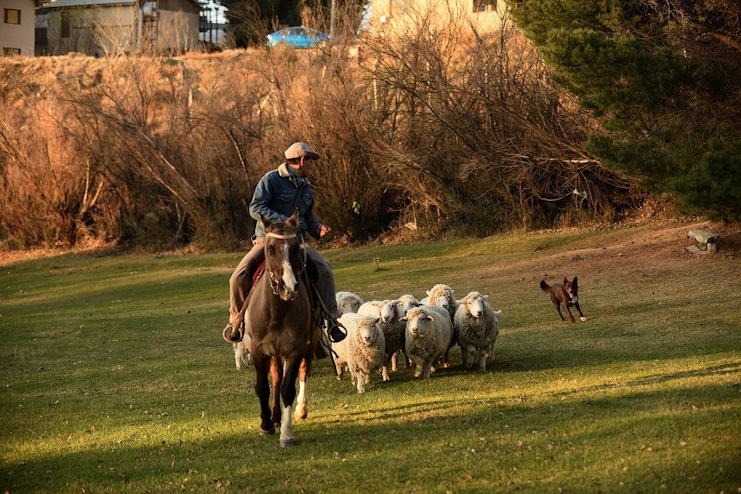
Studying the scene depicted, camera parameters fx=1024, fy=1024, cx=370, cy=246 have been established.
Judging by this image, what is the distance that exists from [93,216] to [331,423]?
3675 centimetres

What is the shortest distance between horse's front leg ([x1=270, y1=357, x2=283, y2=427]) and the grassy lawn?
0.93ft

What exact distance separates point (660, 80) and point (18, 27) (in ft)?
173

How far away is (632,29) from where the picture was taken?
68.9 feet

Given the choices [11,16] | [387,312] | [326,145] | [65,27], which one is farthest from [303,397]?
[65,27]

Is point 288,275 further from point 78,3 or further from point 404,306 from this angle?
point 78,3

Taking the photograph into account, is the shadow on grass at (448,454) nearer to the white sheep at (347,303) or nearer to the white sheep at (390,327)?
the white sheep at (390,327)

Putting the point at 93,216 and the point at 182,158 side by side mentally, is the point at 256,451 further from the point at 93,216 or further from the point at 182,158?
the point at 93,216

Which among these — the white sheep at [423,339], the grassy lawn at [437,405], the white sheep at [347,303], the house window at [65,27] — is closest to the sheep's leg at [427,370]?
the white sheep at [423,339]

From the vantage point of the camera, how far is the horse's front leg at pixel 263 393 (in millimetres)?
10266

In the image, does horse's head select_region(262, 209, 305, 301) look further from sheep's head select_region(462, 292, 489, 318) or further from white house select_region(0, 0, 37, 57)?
white house select_region(0, 0, 37, 57)

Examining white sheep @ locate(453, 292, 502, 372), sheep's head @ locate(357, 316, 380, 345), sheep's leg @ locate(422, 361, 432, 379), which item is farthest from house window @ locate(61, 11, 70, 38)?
sheep's head @ locate(357, 316, 380, 345)

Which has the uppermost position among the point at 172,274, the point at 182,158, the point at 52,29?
the point at 52,29

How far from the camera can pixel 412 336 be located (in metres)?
13.4

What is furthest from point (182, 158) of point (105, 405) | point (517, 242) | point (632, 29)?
point (105, 405)
